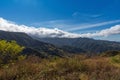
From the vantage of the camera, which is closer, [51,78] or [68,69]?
[51,78]

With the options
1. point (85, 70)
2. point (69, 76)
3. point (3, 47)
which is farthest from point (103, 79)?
point (3, 47)

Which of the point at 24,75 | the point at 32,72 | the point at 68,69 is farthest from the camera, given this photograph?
the point at 68,69

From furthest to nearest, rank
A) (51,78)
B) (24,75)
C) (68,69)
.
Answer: (68,69) < (24,75) < (51,78)

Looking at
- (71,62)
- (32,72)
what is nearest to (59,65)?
(71,62)

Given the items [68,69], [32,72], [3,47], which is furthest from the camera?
[3,47]

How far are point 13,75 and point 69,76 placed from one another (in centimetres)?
271

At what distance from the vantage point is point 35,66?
1344cm

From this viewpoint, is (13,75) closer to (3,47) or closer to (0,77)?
(0,77)

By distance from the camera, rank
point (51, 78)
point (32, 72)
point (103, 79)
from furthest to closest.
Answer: point (32, 72) → point (51, 78) → point (103, 79)

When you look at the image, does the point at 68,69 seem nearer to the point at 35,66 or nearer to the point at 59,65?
the point at 59,65

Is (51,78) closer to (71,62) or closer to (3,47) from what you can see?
(71,62)

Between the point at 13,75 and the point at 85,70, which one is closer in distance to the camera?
the point at 13,75

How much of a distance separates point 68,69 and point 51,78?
264 centimetres

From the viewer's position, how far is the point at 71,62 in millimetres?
13906
